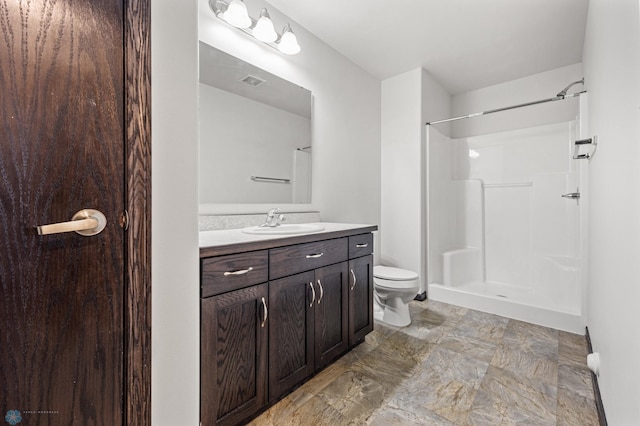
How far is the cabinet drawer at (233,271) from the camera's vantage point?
113cm

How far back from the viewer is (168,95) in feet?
2.91

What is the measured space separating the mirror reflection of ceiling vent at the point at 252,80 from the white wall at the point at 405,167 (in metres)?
1.69

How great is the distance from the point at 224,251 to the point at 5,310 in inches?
24.9

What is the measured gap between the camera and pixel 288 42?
6.66ft

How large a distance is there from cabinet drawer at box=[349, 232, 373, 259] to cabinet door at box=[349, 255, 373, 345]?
0.12 feet

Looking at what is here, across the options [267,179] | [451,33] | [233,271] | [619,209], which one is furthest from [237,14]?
[619,209]

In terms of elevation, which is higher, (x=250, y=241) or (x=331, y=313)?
(x=250, y=241)

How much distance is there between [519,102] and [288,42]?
111 inches

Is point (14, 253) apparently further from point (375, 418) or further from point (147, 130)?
point (375, 418)

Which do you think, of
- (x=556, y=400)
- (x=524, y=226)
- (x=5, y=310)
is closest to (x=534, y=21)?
(x=524, y=226)

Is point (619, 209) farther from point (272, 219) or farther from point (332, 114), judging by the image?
point (332, 114)

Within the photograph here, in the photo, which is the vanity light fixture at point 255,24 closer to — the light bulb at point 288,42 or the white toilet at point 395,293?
the light bulb at point 288,42

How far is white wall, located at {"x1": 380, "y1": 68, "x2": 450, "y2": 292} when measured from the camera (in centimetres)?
299

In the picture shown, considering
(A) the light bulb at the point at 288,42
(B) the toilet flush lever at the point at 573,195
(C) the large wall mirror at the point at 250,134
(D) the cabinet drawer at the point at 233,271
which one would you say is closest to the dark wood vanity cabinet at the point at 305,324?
(D) the cabinet drawer at the point at 233,271
